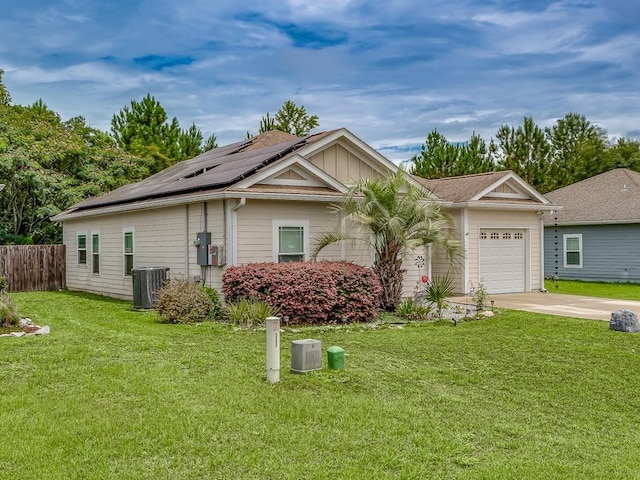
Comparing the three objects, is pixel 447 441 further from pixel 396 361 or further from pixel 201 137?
pixel 201 137

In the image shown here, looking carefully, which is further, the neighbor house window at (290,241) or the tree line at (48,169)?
the tree line at (48,169)

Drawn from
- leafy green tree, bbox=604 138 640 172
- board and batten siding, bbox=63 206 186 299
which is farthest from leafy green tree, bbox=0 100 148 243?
leafy green tree, bbox=604 138 640 172

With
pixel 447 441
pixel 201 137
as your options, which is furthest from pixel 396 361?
pixel 201 137

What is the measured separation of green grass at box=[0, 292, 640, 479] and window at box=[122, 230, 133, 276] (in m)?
7.45

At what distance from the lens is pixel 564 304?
1501 cm

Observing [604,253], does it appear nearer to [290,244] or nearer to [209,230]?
[290,244]

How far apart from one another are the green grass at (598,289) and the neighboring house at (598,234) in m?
0.74

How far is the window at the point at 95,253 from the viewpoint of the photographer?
19516mm

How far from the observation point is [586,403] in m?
6.49

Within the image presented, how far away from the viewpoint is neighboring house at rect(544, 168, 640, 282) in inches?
874

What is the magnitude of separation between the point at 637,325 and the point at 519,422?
631cm

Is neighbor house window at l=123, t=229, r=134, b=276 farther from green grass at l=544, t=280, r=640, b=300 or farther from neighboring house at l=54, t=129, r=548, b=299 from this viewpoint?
green grass at l=544, t=280, r=640, b=300

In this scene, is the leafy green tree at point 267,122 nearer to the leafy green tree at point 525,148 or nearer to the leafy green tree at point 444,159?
the leafy green tree at point 444,159

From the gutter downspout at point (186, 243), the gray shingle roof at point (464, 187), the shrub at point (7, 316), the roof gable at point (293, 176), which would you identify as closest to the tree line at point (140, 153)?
the gray shingle roof at point (464, 187)
